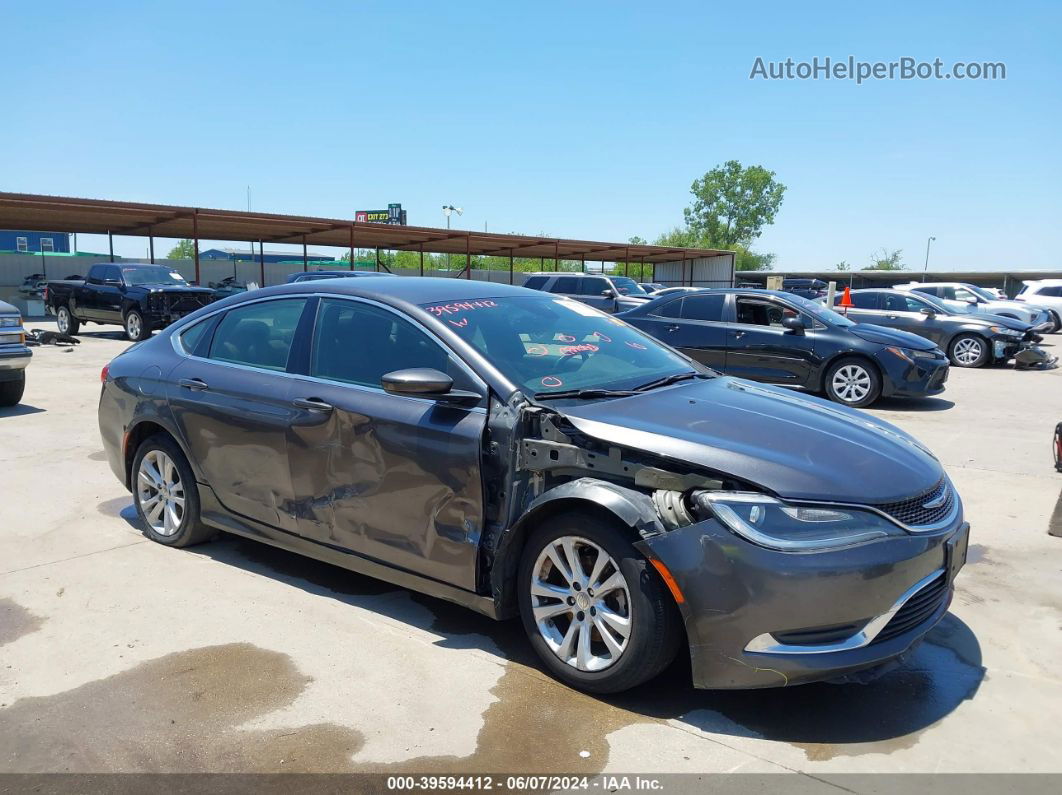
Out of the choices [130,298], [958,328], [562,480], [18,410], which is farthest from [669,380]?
[130,298]

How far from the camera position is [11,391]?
31.2 feet

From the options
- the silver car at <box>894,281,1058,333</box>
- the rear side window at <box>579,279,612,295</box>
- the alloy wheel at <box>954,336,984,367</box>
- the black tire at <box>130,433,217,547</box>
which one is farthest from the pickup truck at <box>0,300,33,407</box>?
the silver car at <box>894,281,1058,333</box>

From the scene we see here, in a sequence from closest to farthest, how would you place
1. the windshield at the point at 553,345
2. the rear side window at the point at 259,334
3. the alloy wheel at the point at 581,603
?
the alloy wheel at the point at 581,603, the windshield at the point at 553,345, the rear side window at the point at 259,334

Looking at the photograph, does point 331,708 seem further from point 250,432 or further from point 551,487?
→ point 250,432

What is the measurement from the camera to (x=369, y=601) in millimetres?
4297

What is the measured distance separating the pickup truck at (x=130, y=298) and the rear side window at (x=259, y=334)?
15001 mm

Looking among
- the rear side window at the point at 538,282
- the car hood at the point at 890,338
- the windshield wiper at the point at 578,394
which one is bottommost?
the car hood at the point at 890,338

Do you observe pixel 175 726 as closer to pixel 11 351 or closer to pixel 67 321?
pixel 11 351

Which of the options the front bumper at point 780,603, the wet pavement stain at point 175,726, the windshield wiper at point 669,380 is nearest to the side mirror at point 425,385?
the windshield wiper at point 669,380

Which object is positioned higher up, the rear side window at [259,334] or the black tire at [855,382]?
the rear side window at [259,334]

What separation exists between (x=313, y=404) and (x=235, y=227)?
2771cm

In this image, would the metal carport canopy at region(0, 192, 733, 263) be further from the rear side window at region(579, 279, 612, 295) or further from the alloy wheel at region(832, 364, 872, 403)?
the alloy wheel at region(832, 364, 872, 403)

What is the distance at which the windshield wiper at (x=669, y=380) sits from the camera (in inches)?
155

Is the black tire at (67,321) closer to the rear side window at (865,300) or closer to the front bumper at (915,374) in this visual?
the rear side window at (865,300)
